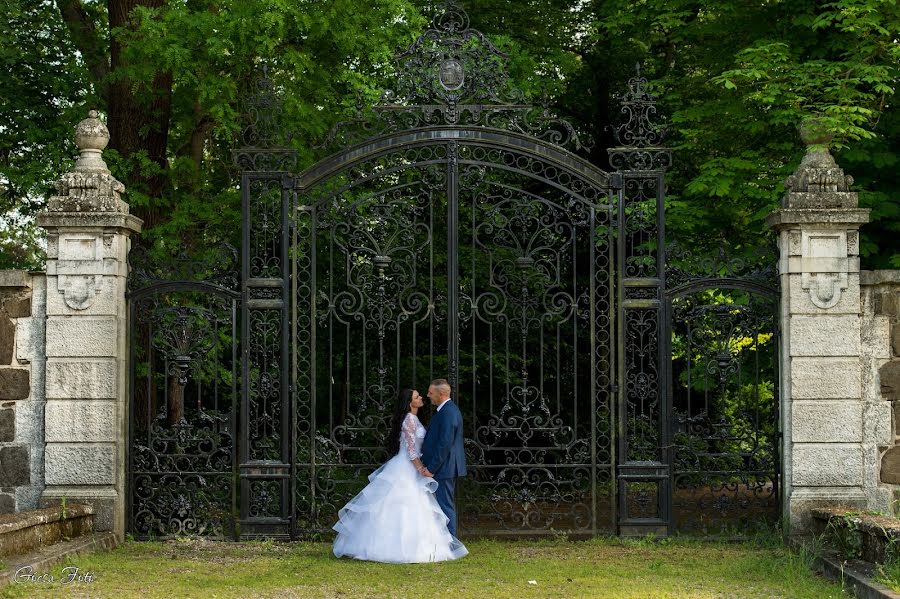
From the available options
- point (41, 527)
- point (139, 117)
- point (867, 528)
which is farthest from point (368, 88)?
point (867, 528)

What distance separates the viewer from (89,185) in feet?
28.4

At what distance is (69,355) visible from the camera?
8.60m

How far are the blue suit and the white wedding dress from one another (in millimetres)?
97

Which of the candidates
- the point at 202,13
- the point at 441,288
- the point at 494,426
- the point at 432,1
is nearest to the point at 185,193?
the point at 202,13

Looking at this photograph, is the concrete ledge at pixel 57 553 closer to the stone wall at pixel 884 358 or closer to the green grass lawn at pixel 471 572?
the green grass lawn at pixel 471 572

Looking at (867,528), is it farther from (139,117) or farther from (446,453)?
(139,117)

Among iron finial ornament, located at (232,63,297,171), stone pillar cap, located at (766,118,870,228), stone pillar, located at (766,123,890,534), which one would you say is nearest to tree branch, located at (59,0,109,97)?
iron finial ornament, located at (232,63,297,171)

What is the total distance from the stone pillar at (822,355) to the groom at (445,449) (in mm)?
2526

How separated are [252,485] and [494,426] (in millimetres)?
1958

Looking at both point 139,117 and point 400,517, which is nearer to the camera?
point 400,517

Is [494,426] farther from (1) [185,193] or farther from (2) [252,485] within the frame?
(1) [185,193]

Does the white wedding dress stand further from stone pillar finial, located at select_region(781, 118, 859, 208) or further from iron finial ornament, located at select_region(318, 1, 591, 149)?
stone pillar finial, located at select_region(781, 118, 859, 208)

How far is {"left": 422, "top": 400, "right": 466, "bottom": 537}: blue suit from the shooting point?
8.21 m

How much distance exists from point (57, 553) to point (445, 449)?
2.78 meters
